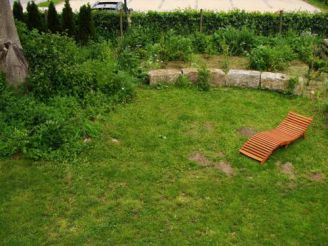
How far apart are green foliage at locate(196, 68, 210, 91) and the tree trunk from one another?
4.32 metres

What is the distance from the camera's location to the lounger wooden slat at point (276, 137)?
7953 millimetres

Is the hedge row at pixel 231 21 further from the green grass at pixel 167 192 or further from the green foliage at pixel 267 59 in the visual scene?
the green grass at pixel 167 192

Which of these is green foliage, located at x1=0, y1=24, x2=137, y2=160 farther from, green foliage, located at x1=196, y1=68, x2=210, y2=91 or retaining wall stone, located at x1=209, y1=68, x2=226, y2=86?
retaining wall stone, located at x1=209, y1=68, x2=226, y2=86

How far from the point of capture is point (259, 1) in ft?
95.7

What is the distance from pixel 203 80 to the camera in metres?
10.8

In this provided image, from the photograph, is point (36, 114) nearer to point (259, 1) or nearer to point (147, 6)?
point (147, 6)

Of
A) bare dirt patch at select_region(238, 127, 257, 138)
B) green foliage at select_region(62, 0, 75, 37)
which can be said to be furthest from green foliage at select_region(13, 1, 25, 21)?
bare dirt patch at select_region(238, 127, 257, 138)

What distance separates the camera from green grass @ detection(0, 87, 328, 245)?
6.11 meters

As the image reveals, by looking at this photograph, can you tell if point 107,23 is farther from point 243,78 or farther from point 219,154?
point 219,154

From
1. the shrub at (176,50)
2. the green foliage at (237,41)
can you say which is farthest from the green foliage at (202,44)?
the shrub at (176,50)

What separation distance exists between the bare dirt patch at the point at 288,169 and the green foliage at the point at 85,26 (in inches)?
319

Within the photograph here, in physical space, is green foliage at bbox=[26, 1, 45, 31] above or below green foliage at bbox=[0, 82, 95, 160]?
above

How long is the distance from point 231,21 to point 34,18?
22.7 feet

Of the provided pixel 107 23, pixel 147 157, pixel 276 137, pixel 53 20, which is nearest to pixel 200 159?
pixel 147 157
